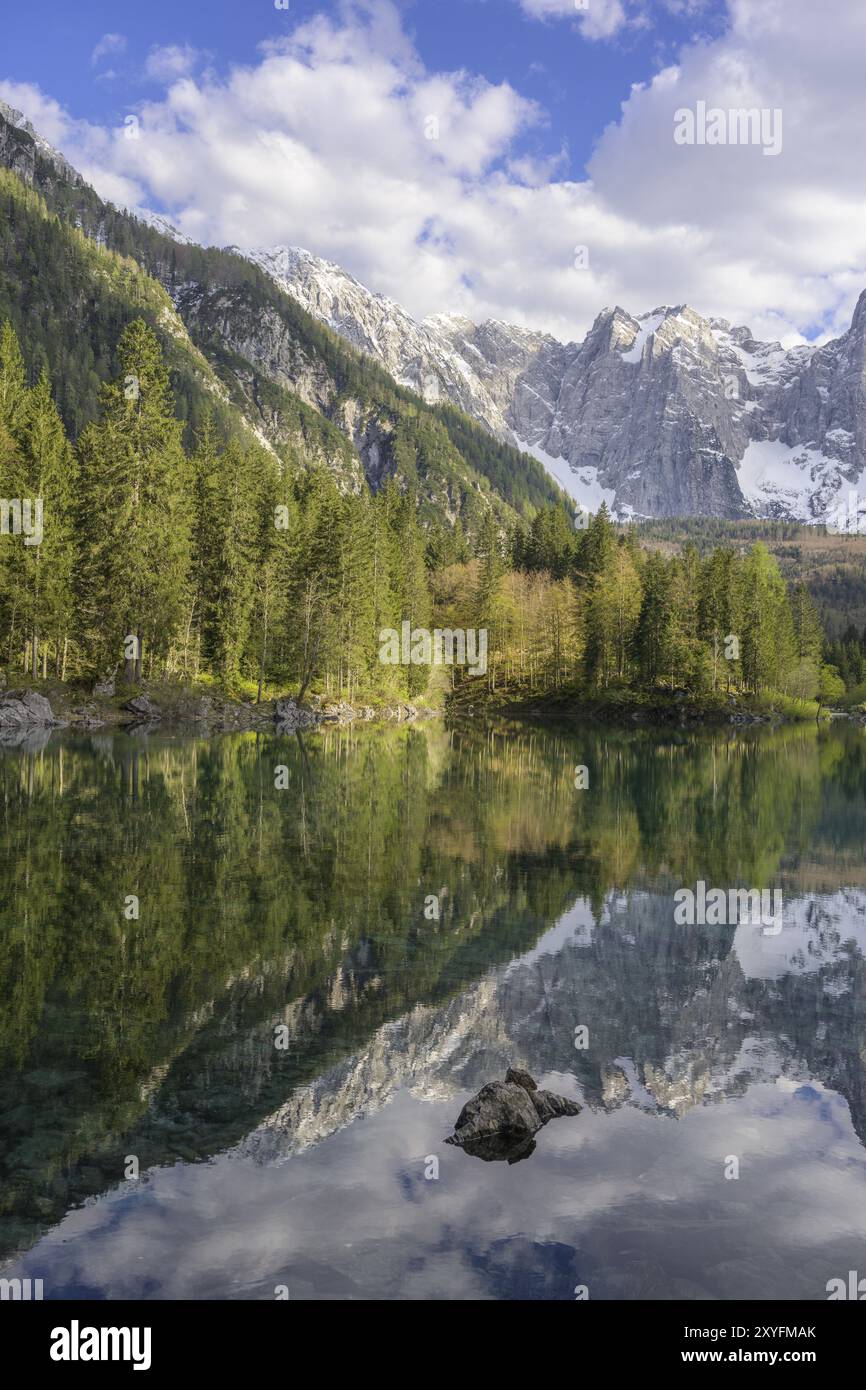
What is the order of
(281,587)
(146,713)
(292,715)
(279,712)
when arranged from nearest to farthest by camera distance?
(146,713) < (292,715) < (279,712) < (281,587)

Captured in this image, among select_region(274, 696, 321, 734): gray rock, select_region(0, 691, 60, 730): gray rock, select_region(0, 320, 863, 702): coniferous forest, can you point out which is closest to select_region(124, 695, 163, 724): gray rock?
select_region(0, 320, 863, 702): coniferous forest

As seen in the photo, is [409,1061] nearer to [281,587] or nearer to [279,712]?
[279,712]

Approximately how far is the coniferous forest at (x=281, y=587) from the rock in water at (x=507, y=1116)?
168 ft

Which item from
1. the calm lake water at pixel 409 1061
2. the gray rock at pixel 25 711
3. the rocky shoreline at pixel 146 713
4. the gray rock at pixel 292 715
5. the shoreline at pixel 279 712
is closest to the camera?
the calm lake water at pixel 409 1061

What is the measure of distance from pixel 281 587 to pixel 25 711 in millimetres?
22411

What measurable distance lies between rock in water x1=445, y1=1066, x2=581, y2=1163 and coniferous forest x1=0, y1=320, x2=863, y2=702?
51.3m

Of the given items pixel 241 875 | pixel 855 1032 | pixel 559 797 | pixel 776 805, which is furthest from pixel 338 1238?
pixel 776 805

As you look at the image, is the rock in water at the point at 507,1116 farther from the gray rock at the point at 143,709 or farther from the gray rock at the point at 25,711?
the gray rock at the point at 143,709

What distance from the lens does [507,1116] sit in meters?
9.33

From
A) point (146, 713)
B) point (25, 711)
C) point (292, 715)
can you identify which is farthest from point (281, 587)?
point (25, 711)

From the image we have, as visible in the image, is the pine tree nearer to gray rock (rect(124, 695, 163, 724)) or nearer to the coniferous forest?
the coniferous forest

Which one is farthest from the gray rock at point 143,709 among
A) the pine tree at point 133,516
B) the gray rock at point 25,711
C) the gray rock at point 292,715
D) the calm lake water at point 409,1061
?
the calm lake water at point 409,1061

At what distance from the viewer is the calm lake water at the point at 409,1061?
23.9ft
